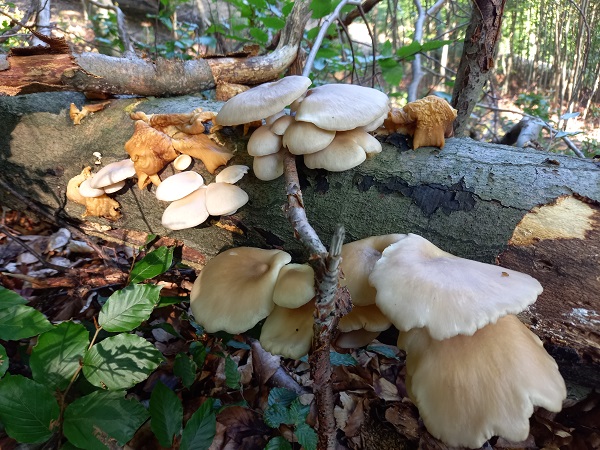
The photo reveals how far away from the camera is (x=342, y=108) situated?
6.14 ft

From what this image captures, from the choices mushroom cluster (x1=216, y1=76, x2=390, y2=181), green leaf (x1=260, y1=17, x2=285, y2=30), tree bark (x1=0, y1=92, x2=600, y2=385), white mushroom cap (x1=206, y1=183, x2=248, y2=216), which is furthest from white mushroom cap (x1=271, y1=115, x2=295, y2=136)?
green leaf (x1=260, y1=17, x2=285, y2=30)

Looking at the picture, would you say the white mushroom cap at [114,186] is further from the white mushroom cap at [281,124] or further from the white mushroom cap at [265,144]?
the white mushroom cap at [281,124]

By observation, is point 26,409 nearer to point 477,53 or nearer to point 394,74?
point 477,53

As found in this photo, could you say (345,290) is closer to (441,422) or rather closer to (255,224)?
(441,422)

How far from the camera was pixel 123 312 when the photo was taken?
1721 millimetres

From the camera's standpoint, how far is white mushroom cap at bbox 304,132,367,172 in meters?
1.92

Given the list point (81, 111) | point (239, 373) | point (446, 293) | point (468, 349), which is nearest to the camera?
point (446, 293)

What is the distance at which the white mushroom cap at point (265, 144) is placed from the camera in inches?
78.8

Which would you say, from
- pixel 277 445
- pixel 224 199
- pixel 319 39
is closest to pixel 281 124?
pixel 224 199

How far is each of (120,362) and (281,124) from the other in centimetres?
140

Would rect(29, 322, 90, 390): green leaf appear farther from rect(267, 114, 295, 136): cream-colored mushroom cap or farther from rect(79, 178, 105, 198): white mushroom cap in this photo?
rect(267, 114, 295, 136): cream-colored mushroom cap

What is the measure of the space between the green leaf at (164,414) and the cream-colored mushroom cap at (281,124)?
1383 mm

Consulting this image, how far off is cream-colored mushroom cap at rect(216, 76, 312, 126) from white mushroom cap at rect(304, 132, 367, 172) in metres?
0.31

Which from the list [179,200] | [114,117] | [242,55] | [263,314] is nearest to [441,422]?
[263,314]
